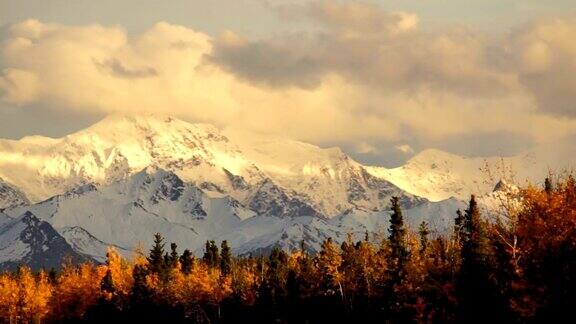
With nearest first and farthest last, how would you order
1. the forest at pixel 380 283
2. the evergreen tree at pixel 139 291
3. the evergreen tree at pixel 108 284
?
the forest at pixel 380 283 < the evergreen tree at pixel 139 291 < the evergreen tree at pixel 108 284

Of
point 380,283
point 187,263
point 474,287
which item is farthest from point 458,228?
point 187,263

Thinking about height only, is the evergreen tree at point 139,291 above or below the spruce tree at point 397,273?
above

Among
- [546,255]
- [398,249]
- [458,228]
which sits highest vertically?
[458,228]

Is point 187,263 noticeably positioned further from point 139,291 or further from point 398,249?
point 398,249

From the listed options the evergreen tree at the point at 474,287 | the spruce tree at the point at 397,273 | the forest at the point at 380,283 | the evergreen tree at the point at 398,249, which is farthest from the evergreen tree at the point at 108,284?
the evergreen tree at the point at 474,287

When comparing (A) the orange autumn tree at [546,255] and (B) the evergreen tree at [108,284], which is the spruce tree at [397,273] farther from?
(B) the evergreen tree at [108,284]

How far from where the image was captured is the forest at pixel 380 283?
77.4 meters

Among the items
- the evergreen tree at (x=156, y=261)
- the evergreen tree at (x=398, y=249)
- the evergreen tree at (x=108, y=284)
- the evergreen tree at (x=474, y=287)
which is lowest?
the evergreen tree at (x=474, y=287)

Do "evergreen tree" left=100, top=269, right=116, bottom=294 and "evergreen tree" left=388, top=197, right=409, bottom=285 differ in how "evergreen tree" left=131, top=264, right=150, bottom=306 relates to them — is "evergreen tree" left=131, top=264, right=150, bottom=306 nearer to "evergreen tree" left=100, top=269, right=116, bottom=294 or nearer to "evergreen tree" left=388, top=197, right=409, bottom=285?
"evergreen tree" left=100, top=269, right=116, bottom=294

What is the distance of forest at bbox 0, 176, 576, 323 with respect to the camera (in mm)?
77375

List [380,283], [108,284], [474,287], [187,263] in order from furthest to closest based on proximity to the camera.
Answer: [187,263] → [108,284] → [380,283] → [474,287]

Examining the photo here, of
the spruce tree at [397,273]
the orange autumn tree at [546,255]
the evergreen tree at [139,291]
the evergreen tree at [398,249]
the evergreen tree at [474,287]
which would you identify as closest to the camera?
the orange autumn tree at [546,255]

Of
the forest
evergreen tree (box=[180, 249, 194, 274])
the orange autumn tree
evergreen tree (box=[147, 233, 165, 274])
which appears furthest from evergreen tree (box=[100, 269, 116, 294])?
the orange autumn tree

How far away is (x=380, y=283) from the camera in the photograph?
116562 mm
